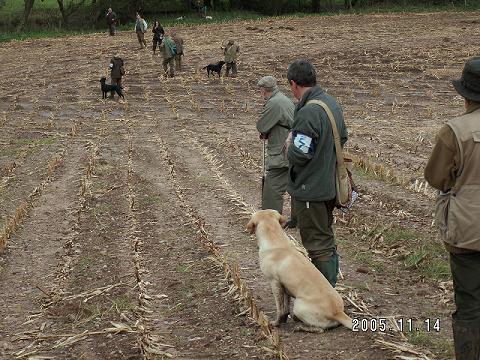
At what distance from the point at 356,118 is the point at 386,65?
8912 millimetres

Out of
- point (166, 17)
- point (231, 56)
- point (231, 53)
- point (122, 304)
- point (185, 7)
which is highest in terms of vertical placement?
point (185, 7)

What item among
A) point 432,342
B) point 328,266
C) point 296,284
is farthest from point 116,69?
point 432,342

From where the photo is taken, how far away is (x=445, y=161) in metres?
4.04

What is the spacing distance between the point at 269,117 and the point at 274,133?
0.20 metres

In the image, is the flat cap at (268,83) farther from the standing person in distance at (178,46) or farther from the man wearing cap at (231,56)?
the standing person in distance at (178,46)

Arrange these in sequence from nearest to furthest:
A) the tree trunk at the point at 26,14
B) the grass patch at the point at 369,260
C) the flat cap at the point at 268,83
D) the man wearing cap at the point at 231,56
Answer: the grass patch at the point at 369,260 → the flat cap at the point at 268,83 → the man wearing cap at the point at 231,56 → the tree trunk at the point at 26,14

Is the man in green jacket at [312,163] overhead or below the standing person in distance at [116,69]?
overhead

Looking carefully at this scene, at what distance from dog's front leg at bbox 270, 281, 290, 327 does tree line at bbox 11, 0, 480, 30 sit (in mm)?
39489

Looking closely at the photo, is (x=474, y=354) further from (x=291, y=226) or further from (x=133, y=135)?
(x=133, y=135)

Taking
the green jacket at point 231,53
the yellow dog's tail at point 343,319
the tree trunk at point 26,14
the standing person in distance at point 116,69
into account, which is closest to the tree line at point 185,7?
the tree trunk at point 26,14

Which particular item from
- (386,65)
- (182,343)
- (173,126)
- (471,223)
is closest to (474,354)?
(471,223)
